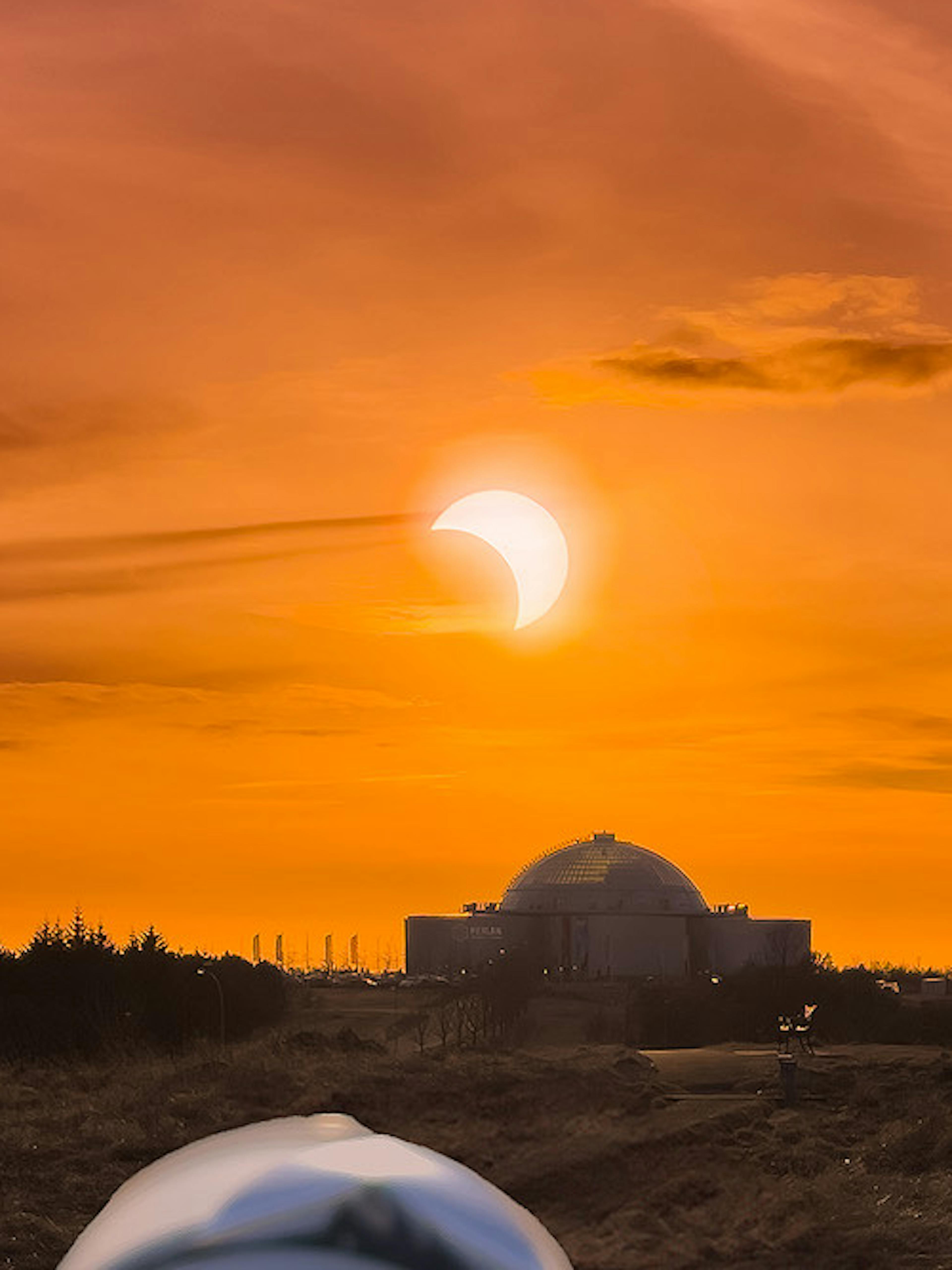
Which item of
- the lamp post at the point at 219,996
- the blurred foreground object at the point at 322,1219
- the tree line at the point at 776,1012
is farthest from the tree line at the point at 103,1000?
the blurred foreground object at the point at 322,1219

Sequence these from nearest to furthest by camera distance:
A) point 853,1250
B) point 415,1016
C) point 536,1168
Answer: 1. point 853,1250
2. point 536,1168
3. point 415,1016

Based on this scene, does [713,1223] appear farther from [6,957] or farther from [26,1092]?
[6,957]

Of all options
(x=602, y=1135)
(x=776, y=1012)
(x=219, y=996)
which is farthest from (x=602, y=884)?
(x=602, y=1135)

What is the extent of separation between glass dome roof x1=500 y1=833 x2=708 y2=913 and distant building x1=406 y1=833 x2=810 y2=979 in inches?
2.8

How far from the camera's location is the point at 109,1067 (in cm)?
5091

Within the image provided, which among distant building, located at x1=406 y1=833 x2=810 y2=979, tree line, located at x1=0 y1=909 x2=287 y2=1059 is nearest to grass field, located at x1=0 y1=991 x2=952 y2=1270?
tree line, located at x1=0 y1=909 x2=287 y2=1059

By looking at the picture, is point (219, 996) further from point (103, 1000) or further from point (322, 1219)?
point (322, 1219)

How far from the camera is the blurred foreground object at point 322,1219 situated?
3.42 m

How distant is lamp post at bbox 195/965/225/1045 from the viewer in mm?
60094

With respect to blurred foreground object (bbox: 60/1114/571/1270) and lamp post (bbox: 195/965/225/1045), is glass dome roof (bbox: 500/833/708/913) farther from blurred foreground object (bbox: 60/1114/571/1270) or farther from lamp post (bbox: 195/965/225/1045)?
blurred foreground object (bbox: 60/1114/571/1270)

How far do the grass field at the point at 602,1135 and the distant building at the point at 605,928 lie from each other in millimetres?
74896

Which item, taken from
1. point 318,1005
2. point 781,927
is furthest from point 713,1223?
point 781,927

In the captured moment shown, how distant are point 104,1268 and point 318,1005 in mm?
100808

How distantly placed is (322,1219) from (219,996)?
60927mm
